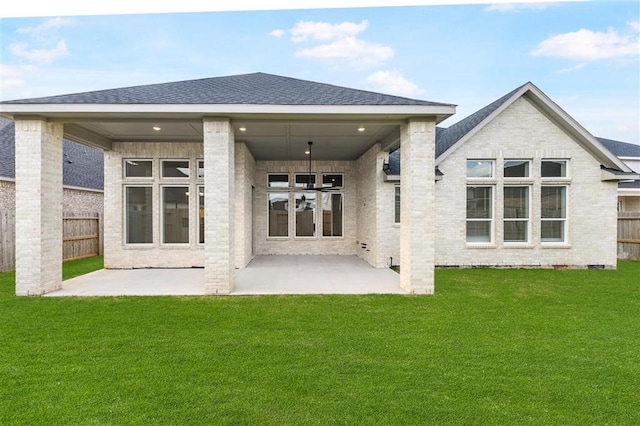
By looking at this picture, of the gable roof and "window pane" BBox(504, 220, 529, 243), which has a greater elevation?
the gable roof

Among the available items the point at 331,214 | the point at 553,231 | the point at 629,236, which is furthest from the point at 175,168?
the point at 629,236

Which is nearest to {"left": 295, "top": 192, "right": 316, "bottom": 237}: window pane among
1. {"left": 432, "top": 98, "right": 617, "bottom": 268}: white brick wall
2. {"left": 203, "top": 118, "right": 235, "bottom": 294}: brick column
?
{"left": 432, "top": 98, "right": 617, "bottom": 268}: white brick wall

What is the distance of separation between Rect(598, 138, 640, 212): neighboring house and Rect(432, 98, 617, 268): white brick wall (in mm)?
5943

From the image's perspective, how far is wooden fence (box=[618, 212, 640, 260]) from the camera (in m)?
12.3

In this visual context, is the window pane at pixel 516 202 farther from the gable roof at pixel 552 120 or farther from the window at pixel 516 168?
the gable roof at pixel 552 120

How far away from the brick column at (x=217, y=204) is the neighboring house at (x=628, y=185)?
1661 centimetres

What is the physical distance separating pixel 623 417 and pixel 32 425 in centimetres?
466

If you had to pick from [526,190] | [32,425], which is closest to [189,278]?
[32,425]

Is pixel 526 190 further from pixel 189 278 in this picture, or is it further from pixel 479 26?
pixel 479 26

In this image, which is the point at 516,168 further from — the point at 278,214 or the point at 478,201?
the point at 278,214

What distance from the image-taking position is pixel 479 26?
26047mm

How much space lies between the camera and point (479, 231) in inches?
421

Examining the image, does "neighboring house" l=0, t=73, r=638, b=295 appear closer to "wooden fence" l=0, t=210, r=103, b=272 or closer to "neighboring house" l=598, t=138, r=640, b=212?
"wooden fence" l=0, t=210, r=103, b=272

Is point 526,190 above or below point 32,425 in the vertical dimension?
above
